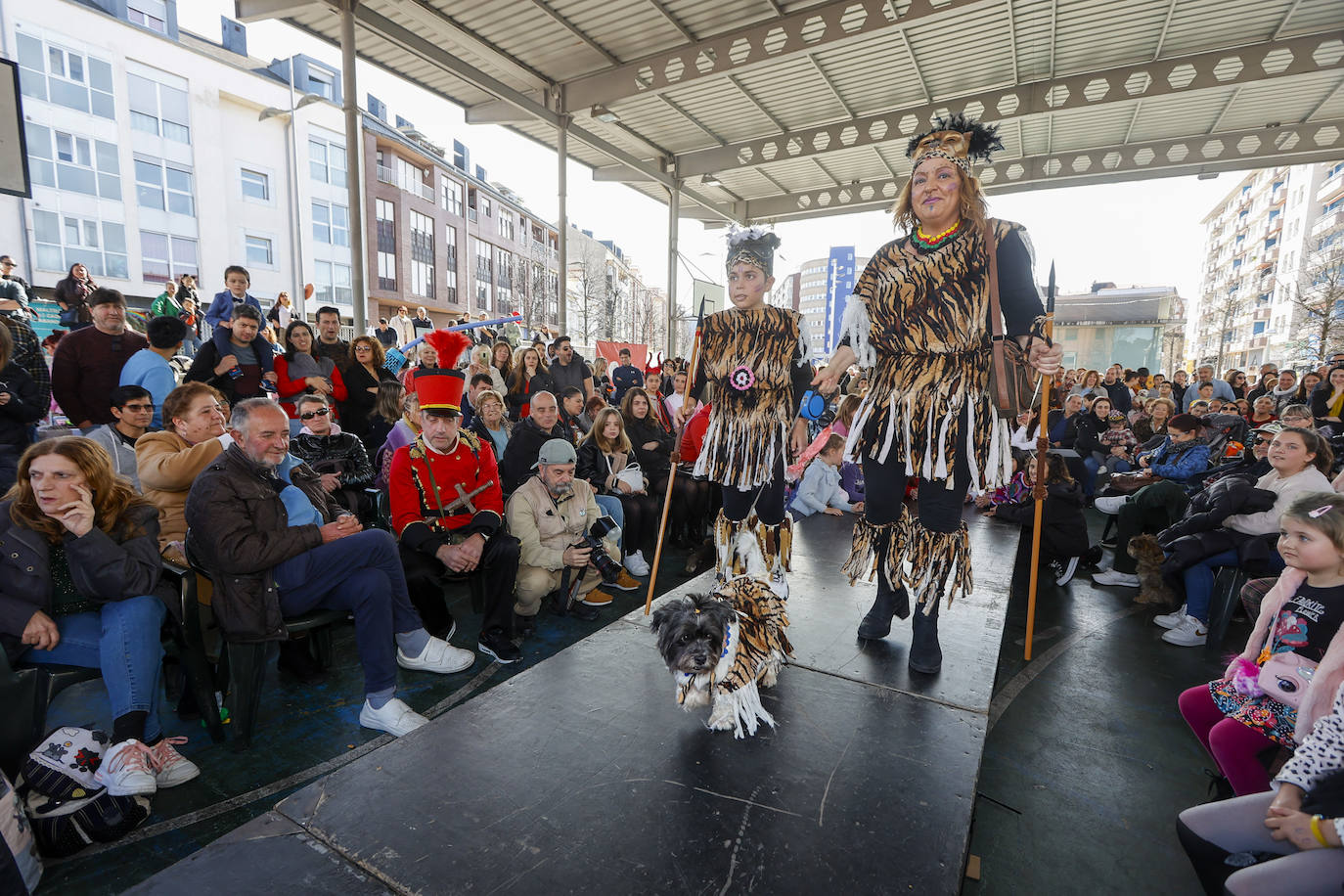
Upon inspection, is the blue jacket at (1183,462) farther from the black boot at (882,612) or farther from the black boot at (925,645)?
the black boot at (925,645)

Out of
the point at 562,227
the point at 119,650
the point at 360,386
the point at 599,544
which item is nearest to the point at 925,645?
the point at 599,544

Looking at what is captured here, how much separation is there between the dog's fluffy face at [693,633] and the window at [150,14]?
25.7 m

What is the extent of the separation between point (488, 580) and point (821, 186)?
42.6 feet

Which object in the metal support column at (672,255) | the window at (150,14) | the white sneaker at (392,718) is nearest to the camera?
the white sneaker at (392,718)

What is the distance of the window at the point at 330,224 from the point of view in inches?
946

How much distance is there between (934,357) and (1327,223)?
46.6m

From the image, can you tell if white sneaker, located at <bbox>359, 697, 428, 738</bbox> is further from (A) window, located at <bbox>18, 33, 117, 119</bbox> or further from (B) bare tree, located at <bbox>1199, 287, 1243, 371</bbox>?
(B) bare tree, located at <bbox>1199, 287, 1243, 371</bbox>

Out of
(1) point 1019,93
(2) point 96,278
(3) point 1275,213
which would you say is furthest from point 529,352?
(3) point 1275,213

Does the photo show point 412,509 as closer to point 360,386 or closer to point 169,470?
point 169,470

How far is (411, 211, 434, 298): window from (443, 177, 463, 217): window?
192 centimetres

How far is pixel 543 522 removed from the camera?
3695 millimetres

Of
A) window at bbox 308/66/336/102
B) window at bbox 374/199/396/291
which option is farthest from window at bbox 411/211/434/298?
window at bbox 308/66/336/102

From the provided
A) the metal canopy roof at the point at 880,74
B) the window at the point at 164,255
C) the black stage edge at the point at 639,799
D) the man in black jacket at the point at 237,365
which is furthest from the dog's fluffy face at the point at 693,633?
the window at the point at 164,255

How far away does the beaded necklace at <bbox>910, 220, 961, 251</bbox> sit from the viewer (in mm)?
2154
